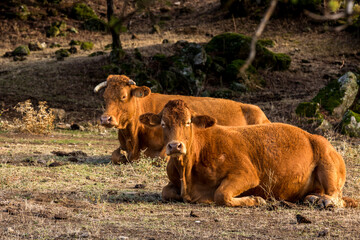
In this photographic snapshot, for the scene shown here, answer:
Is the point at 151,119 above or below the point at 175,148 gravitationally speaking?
above

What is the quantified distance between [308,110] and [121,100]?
8264mm

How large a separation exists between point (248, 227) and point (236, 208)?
1.07 meters

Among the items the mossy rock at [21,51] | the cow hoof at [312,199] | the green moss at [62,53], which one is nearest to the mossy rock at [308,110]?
the cow hoof at [312,199]

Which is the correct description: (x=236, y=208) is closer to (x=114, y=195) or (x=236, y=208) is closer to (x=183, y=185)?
(x=183, y=185)

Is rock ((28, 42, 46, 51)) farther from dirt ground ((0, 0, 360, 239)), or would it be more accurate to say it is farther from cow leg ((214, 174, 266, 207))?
cow leg ((214, 174, 266, 207))

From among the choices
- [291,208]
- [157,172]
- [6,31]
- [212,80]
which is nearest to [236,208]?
[291,208]

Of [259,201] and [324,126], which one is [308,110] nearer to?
[324,126]

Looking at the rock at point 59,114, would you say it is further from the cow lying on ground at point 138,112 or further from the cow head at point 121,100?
the cow head at point 121,100

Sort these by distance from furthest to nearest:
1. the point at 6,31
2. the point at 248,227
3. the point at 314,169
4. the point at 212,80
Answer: the point at 6,31
the point at 212,80
the point at 314,169
the point at 248,227

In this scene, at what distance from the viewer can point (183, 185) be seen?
24.9ft

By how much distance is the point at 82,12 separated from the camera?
37.8 m

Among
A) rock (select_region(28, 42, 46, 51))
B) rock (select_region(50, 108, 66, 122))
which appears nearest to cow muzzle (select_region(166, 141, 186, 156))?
rock (select_region(50, 108, 66, 122))

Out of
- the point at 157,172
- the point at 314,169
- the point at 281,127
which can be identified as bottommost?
the point at 157,172

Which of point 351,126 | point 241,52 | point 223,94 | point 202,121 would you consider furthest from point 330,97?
point 202,121
